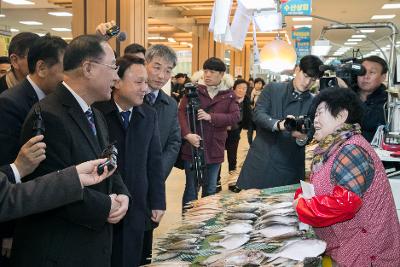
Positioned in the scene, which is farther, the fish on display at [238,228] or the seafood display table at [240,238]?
the fish on display at [238,228]

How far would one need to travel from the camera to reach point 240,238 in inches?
91.0

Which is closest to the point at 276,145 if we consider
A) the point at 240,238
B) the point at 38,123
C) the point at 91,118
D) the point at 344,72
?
the point at 344,72

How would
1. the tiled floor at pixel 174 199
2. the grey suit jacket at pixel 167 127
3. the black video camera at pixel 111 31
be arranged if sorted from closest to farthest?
the black video camera at pixel 111 31
the grey suit jacket at pixel 167 127
the tiled floor at pixel 174 199

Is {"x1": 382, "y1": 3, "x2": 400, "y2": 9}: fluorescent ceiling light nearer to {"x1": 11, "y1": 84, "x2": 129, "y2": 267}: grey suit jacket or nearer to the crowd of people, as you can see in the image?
the crowd of people

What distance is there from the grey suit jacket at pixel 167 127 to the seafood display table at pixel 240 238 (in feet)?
2.24

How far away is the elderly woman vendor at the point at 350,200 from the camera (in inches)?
84.0

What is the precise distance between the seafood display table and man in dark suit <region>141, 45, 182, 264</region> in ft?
2.02

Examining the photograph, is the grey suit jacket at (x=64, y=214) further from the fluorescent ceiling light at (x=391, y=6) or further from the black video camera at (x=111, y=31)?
the fluorescent ceiling light at (x=391, y=6)

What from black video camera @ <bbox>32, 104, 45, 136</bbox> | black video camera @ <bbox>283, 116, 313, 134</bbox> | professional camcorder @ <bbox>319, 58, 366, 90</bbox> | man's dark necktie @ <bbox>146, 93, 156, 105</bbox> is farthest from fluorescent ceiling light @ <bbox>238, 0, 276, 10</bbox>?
black video camera @ <bbox>32, 104, 45, 136</bbox>

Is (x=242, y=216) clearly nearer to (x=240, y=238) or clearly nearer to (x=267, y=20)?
(x=240, y=238)

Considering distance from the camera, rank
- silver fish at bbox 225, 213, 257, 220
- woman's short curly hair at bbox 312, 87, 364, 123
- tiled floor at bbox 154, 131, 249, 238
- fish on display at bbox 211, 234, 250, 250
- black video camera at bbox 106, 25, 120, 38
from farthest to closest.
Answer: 1. tiled floor at bbox 154, 131, 249, 238
2. black video camera at bbox 106, 25, 120, 38
3. silver fish at bbox 225, 213, 257, 220
4. woman's short curly hair at bbox 312, 87, 364, 123
5. fish on display at bbox 211, 234, 250, 250

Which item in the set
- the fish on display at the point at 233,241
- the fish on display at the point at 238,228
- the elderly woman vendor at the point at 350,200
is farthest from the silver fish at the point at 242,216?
the elderly woman vendor at the point at 350,200

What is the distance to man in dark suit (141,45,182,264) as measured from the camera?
10.7ft

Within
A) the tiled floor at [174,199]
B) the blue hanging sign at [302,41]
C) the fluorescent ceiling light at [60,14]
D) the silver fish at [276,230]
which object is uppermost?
the fluorescent ceiling light at [60,14]
